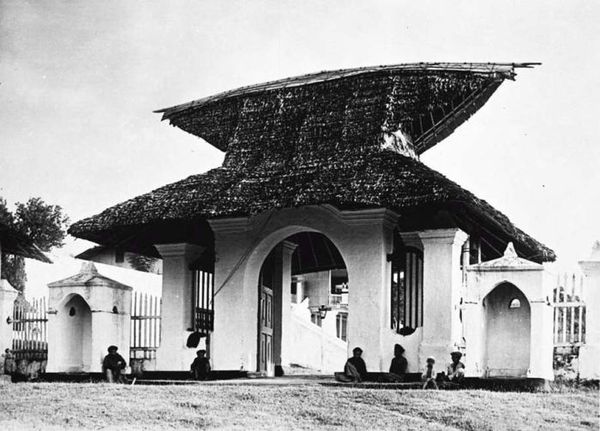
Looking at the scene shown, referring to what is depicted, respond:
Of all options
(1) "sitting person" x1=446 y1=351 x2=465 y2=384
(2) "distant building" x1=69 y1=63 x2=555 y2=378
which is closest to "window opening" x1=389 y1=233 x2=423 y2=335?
(2) "distant building" x1=69 y1=63 x2=555 y2=378

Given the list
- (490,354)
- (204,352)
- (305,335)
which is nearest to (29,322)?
(204,352)

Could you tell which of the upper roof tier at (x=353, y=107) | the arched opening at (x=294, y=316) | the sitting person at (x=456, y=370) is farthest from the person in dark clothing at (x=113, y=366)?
the sitting person at (x=456, y=370)

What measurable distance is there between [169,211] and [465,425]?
24.0 feet

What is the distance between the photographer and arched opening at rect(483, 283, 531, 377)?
17125 millimetres

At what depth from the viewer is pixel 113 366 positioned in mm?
18266

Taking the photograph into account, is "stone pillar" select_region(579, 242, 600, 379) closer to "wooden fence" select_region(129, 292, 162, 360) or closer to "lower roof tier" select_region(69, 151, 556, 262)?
"lower roof tier" select_region(69, 151, 556, 262)

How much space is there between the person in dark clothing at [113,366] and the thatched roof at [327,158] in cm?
226

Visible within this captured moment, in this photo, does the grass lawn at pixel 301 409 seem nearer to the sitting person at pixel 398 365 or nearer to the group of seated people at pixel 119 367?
the sitting person at pixel 398 365


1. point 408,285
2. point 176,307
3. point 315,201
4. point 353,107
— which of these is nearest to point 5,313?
point 176,307

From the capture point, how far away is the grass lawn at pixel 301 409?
1308 centimetres

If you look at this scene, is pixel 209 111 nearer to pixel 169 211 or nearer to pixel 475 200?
pixel 169 211

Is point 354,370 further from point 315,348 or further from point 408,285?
point 315,348

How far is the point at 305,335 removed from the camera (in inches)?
1040

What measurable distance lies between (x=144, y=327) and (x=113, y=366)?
7.30ft
